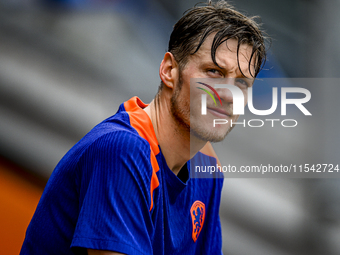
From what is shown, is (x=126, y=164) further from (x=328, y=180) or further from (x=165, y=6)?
(x=328, y=180)

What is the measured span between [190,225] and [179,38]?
1.77 ft

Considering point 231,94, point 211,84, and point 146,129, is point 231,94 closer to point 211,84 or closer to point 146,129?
point 211,84

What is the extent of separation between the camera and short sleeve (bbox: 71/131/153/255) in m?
0.52

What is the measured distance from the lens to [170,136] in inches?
31.8

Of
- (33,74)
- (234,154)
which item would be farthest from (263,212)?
(33,74)

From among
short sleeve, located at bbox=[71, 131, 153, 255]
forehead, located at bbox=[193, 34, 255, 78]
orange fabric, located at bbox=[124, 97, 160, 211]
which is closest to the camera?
short sleeve, located at bbox=[71, 131, 153, 255]

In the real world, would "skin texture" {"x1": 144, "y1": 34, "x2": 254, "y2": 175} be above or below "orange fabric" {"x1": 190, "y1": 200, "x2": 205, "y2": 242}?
above

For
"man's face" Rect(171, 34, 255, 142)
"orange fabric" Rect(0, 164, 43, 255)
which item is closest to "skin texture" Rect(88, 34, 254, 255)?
"man's face" Rect(171, 34, 255, 142)

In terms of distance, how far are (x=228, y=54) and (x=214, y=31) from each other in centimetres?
8

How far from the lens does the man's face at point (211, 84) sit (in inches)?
31.4

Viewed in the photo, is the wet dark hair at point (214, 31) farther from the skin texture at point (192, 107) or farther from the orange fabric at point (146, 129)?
the orange fabric at point (146, 129)

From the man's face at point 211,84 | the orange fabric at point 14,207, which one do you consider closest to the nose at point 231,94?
the man's face at point 211,84

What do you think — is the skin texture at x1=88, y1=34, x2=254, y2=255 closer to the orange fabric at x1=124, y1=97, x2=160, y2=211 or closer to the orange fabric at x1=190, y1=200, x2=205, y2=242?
the orange fabric at x1=124, y1=97, x2=160, y2=211

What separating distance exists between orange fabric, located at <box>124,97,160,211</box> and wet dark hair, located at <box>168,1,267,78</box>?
181 mm
